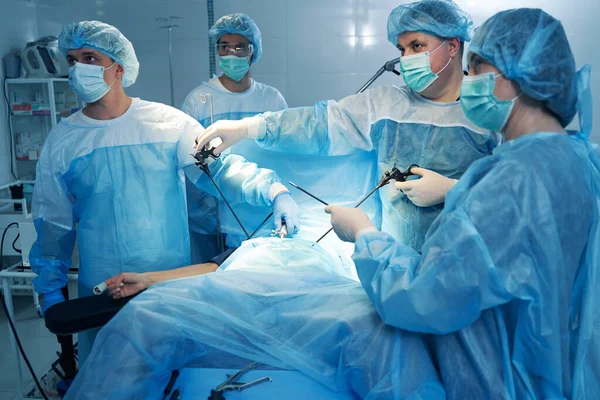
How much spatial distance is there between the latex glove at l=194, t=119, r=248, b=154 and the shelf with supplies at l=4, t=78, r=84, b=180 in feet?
7.92

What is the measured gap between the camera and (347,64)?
3.73m

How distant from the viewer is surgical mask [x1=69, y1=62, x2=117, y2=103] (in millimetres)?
1754

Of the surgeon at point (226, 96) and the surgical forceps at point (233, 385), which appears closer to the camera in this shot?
the surgical forceps at point (233, 385)

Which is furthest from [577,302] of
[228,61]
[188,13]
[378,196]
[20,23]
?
[20,23]

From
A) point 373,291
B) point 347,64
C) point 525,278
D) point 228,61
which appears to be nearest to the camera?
point 525,278

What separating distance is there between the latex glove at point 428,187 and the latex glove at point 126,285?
0.85 m

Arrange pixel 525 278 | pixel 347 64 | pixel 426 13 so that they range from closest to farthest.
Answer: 1. pixel 525 278
2. pixel 426 13
3. pixel 347 64

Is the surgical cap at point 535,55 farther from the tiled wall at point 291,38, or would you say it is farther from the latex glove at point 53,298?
the tiled wall at point 291,38

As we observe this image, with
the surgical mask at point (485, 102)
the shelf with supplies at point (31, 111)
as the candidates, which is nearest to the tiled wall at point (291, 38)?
the shelf with supplies at point (31, 111)

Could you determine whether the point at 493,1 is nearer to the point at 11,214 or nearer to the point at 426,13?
the point at 426,13

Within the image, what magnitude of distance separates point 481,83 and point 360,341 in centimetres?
64

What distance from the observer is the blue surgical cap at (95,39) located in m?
1.75

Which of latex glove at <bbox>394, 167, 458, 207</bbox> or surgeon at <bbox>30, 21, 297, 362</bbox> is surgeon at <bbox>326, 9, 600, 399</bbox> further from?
surgeon at <bbox>30, 21, 297, 362</bbox>

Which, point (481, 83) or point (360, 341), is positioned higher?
point (481, 83)
